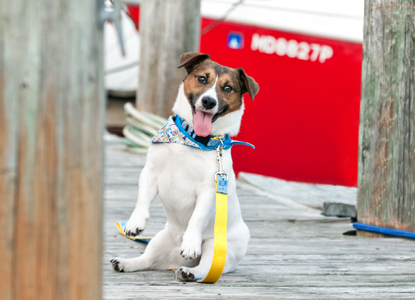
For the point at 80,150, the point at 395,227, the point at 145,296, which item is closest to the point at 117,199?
the point at 395,227

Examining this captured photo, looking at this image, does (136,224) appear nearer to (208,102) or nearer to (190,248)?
(190,248)

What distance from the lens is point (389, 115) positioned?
3221 mm

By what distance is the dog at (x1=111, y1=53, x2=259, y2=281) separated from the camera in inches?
88.7

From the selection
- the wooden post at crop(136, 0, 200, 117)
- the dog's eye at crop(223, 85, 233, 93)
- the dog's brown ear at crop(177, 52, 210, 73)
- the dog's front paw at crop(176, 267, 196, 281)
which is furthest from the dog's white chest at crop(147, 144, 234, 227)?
the wooden post at crop(136, 0, 200, 117)

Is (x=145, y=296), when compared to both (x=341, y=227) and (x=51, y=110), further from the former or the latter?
(x=341, y=227)

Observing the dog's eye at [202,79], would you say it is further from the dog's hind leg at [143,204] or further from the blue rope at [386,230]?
the blue rope at [386,230]

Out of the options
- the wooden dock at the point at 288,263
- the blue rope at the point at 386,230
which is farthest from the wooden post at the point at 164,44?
the blue rope at the point at 386,230

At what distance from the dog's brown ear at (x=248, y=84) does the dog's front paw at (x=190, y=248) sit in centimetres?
78

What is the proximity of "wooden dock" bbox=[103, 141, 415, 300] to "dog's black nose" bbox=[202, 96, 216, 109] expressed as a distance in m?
0.71

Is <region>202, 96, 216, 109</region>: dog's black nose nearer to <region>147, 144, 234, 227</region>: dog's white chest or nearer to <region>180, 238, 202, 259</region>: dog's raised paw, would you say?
<region>147, 144, 234, 227</region>: dog's white chest

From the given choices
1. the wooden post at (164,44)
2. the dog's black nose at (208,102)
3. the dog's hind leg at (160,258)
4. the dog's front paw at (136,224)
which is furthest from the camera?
the wooden post at (164,44)

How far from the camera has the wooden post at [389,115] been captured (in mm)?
3164

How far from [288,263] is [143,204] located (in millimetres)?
757

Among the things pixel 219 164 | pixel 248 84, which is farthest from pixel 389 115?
pixel 219 164
